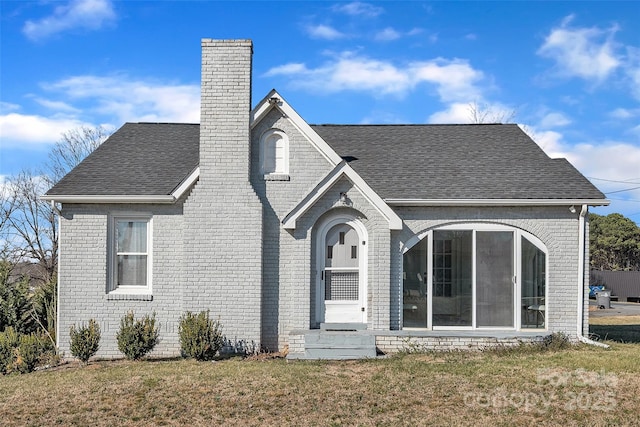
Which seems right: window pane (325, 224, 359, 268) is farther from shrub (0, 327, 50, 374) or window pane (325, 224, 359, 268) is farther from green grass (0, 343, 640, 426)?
shrub (0, 327, 50, 374)

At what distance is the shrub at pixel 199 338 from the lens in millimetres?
11320

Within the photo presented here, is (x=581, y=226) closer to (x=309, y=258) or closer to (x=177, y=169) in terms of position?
(x=309, y=258)

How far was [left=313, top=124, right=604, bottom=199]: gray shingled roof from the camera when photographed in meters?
12.6

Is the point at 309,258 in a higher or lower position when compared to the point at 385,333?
Answer: higher

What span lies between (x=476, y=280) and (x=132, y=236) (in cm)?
806

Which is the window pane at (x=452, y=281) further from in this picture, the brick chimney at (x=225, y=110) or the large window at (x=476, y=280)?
the brick chimney at (x=225, y=110)

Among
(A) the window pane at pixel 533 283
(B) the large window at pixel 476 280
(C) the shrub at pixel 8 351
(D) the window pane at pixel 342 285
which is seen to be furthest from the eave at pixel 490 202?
(C) the shrub at pixel 8 351

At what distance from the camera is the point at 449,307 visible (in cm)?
1268

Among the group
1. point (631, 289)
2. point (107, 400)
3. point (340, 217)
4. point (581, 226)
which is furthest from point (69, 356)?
point (631, 289)

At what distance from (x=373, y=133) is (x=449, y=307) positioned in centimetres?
585

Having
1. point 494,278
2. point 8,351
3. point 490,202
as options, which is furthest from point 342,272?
point 8,351

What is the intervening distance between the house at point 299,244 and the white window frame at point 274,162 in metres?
0.03

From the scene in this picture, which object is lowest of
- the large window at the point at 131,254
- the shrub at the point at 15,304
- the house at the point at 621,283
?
the house at the point at 621,283

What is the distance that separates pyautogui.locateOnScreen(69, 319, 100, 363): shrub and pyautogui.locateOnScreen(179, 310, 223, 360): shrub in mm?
1843
